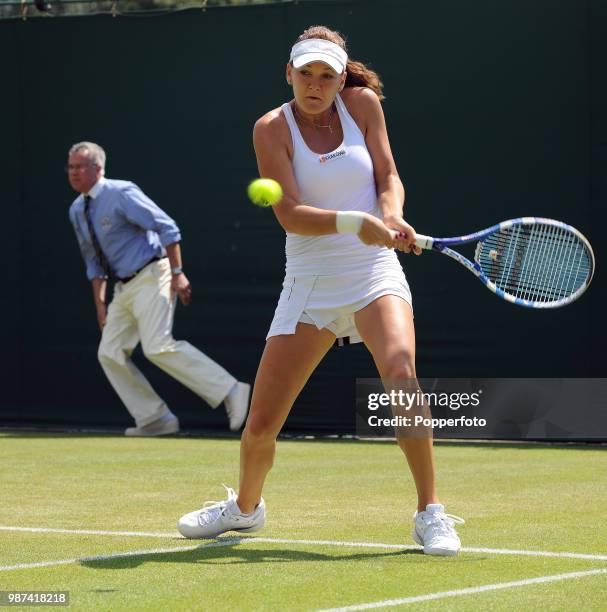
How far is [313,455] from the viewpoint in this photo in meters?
9.41

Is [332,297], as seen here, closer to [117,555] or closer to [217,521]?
[217,521]

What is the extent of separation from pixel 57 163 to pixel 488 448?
4350 millimetres

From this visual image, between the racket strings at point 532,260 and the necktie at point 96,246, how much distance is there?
524 cm

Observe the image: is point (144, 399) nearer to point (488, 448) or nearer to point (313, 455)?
point (313, 455)

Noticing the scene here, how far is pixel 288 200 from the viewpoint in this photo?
→ 5215 millimetres

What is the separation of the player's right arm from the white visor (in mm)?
237

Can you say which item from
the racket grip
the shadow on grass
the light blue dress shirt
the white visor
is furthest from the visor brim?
the light blue dress shirt

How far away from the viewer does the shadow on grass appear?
16.5 feet

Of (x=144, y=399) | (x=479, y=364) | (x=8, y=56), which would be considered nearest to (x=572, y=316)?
(x=479, y=364)

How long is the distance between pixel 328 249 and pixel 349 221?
1.11ft

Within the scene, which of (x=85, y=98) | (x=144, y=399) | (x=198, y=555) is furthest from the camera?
(x=85, y=98)

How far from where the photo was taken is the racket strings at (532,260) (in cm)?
591

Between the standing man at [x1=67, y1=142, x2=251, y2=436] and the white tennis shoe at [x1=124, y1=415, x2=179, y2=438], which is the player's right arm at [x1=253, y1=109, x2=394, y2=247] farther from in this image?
the white tennis shoe at [x1=124, y1=415, x2=179, y2=438]

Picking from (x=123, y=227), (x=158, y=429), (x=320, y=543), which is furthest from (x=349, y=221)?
(x=158, y=429)
